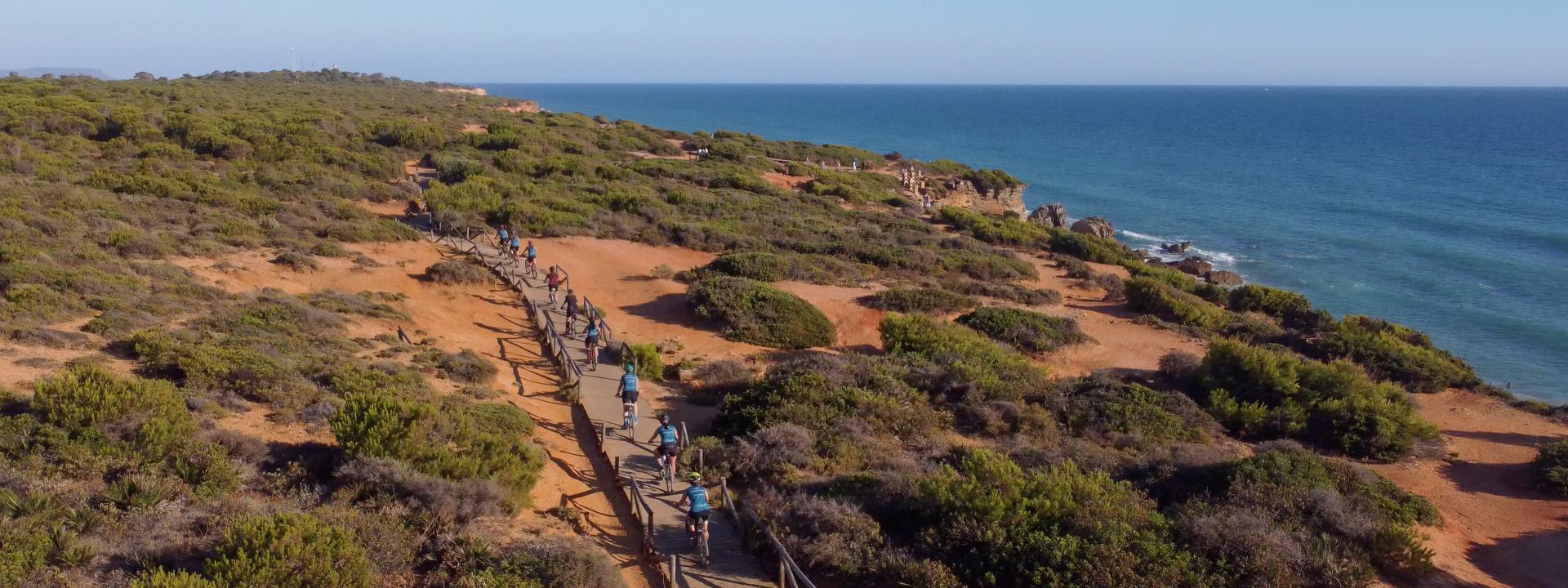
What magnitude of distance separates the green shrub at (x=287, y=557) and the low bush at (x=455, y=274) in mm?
14474

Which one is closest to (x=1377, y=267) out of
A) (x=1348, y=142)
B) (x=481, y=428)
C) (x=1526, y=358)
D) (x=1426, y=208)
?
(x=1526, y=358)

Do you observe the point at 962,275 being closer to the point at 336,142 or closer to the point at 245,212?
the point at 245,212

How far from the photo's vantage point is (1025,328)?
Result: 20516 millimetres

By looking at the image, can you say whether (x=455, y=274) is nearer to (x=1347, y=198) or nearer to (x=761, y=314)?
(x=761, y=314)

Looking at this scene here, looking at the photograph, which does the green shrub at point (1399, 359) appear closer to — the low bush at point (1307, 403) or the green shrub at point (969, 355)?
the low bush at point (1307, 403)

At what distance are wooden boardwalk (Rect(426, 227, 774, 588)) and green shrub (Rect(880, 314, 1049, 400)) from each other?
5738 millimetres

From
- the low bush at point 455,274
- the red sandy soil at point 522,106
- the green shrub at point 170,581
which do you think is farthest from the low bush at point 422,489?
the red sandy soil at point 522,106

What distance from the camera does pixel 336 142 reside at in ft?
135

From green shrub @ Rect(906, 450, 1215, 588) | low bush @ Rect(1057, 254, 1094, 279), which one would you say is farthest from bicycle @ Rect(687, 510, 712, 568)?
low bush @ Rect(1057, 254, 1094, 279)

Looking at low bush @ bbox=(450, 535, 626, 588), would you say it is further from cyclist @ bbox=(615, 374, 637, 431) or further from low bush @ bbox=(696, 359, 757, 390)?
low bush @ bbox=(696, 359, 757, 390)

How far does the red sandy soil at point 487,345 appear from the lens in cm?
1068

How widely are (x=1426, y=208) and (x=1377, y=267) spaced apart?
18726 millimetres

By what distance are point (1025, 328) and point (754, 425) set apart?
935 cm

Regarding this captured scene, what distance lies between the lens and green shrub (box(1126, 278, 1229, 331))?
74.4 feet
